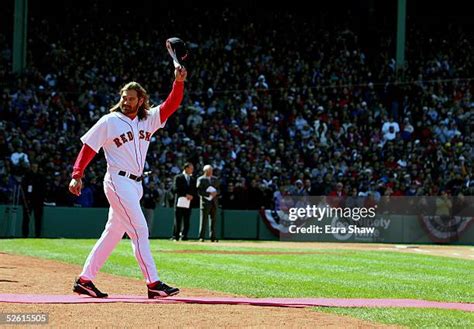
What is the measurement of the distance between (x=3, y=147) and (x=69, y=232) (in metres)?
2.89

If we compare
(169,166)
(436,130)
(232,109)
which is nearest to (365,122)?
(436,130)

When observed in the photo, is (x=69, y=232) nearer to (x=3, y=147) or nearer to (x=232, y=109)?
(x=3, y=147)

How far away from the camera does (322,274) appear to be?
43.5ft

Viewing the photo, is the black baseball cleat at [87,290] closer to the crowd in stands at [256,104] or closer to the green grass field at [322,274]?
the green grass field at [322,274]

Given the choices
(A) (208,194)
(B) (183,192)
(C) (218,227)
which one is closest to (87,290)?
(B) (183,192)

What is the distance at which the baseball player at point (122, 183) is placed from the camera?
898cm

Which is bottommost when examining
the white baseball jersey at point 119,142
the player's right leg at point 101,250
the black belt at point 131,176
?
the player's right leg at point 101,250

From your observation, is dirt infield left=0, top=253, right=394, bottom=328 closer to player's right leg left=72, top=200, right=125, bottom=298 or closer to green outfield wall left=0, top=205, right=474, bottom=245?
player's right leg left=72, top=200, right=125, bottom=298

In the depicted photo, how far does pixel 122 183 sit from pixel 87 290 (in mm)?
1025

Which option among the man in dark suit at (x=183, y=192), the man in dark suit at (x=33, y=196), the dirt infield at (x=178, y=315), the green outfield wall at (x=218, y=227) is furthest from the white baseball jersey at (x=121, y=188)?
the green outfield wall at (x=218, y=227)

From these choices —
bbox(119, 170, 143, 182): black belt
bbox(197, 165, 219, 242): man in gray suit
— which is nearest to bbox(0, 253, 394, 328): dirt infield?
bbox(119, 170, 143, 182): black belt

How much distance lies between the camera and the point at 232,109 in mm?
30625

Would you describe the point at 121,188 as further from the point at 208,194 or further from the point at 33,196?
the point at 33,196

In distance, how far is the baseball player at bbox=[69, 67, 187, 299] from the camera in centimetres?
898
